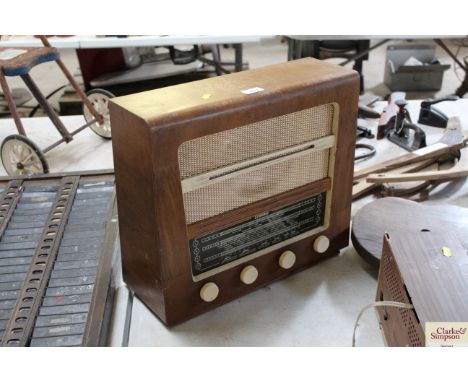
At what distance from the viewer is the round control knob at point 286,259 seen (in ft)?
3.43

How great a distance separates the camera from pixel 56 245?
3.66 ft

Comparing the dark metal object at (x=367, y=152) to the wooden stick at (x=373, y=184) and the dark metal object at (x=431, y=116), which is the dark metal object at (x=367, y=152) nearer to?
the wooden stick at (x=373, y=184)

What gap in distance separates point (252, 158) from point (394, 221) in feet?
1.32

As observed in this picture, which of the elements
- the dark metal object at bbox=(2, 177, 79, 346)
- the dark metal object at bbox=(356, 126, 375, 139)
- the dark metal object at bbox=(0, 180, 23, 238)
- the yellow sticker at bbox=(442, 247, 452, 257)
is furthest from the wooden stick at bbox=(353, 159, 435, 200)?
the dark metal object at bbox=(0, 180, 23, 238)

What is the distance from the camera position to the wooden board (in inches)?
43.0

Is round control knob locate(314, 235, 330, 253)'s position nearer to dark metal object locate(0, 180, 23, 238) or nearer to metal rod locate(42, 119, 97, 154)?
dark metal object locate(0, 180, 23, 238)

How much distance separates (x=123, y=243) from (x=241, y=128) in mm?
318

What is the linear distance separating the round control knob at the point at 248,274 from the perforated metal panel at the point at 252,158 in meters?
0.13

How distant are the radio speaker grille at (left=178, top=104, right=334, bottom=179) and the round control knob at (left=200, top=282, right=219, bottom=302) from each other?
0.22 m

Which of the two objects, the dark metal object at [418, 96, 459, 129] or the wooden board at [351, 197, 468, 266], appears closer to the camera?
the wooden board at [351, 197, 468, 266]

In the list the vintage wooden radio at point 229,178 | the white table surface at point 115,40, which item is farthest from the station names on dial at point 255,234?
the white table surface at point 115,40

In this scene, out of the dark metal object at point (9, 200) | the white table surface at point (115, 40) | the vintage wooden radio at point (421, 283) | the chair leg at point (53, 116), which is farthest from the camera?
the white table surface at point (115, 40)

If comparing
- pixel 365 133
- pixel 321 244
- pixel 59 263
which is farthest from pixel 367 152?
pixel 59 263

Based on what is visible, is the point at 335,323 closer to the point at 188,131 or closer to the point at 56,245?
the point at 188,131
